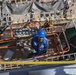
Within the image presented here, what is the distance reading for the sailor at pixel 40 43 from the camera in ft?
21.6

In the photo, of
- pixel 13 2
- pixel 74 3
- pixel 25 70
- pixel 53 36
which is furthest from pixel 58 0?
pixel 25 70

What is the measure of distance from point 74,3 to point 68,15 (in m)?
1.06

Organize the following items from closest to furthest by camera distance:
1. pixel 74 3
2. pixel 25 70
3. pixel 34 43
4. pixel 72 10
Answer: pixel 25 70 < pixel 34 43 < pixel 72 10 < pixel 74 3

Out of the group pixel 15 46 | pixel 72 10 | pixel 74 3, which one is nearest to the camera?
pixel 15 46

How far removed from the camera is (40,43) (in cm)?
665

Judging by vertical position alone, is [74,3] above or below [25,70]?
above

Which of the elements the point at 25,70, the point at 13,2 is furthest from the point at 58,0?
the point at 25,70

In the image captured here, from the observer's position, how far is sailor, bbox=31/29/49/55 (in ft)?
21.6

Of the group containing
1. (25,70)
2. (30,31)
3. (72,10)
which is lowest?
(25,70)

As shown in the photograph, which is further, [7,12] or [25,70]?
[7,12]

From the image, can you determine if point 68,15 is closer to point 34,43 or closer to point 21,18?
point 21,18

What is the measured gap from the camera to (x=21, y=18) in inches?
396

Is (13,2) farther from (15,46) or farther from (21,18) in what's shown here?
(15,46)

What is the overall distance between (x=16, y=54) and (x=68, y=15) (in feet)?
13.7
